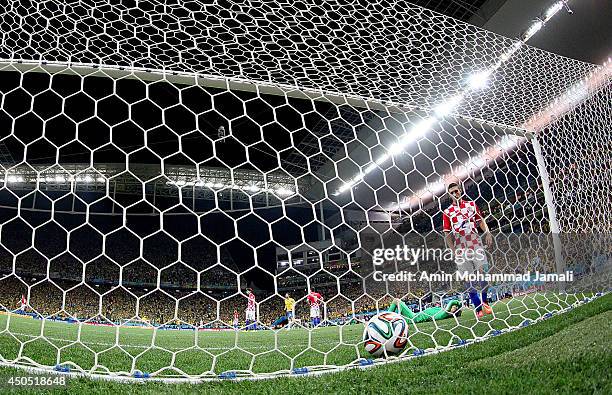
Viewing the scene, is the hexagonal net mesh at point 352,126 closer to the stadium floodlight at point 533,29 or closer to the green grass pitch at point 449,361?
the green grass pitch at point 449,361

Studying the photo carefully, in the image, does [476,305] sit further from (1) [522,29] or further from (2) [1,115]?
(2) [1,115]

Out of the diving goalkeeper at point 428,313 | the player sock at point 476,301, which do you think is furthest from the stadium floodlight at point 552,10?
the player sock at point 476,301

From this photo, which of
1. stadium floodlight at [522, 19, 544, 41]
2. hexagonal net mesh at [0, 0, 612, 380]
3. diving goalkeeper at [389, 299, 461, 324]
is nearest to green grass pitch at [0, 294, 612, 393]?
hexagonal net mesh at [0, 0, 612, 380]

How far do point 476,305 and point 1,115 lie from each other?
12028 mm

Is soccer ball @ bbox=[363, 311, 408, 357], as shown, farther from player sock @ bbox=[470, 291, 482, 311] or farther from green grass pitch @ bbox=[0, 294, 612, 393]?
player sock @ bbox=[470, 291, 482, 311]

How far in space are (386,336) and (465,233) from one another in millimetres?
1290

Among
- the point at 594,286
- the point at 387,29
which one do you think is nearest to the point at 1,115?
the point at 387,29

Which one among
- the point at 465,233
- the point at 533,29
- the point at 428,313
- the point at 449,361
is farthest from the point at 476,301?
the point at 533,29

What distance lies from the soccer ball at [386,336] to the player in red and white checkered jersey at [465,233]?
987mm

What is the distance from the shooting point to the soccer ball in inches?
77.2

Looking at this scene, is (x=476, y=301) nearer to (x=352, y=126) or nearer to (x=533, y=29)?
(x=352, y=126)

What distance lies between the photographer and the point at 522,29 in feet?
24.1

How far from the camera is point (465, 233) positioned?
9.66 feet

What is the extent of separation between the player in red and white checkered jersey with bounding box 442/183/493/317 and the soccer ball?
99 cm
